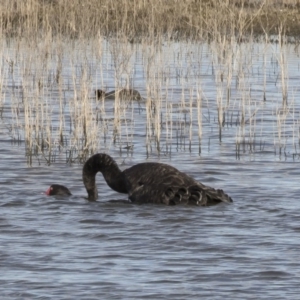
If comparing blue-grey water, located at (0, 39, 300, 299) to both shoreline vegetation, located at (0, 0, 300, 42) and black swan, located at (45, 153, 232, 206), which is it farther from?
shoreline vegetation, located at (0, 0, 300, 42)

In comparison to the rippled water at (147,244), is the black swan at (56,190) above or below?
above

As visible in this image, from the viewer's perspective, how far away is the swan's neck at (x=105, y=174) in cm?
990

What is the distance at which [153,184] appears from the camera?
954 centimetres

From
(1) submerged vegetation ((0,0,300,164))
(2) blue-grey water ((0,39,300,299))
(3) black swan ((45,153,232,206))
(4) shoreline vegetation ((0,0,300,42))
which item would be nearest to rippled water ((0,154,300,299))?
(2) blue-grey water ((0,39,300,299))

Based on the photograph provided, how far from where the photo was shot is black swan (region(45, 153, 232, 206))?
30.7ft

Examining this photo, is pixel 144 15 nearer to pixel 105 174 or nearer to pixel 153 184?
pixel 105 174

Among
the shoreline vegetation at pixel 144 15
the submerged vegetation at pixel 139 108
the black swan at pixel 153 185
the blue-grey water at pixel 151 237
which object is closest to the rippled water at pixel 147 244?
the blue-grey water at pixel 151 237

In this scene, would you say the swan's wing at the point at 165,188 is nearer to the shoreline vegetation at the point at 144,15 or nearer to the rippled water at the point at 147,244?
the rippled water at the point at 147,244

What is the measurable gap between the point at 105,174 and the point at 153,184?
25.9 inches

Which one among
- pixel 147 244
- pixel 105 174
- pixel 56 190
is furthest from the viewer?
pixel 105 174

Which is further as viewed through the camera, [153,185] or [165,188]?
[153,185]

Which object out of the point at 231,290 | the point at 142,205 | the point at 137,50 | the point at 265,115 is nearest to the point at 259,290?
the point at 231,290

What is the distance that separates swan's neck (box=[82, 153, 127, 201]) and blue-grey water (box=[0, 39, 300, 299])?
0.17m

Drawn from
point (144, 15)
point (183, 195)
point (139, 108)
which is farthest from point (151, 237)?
point (144, 15)
